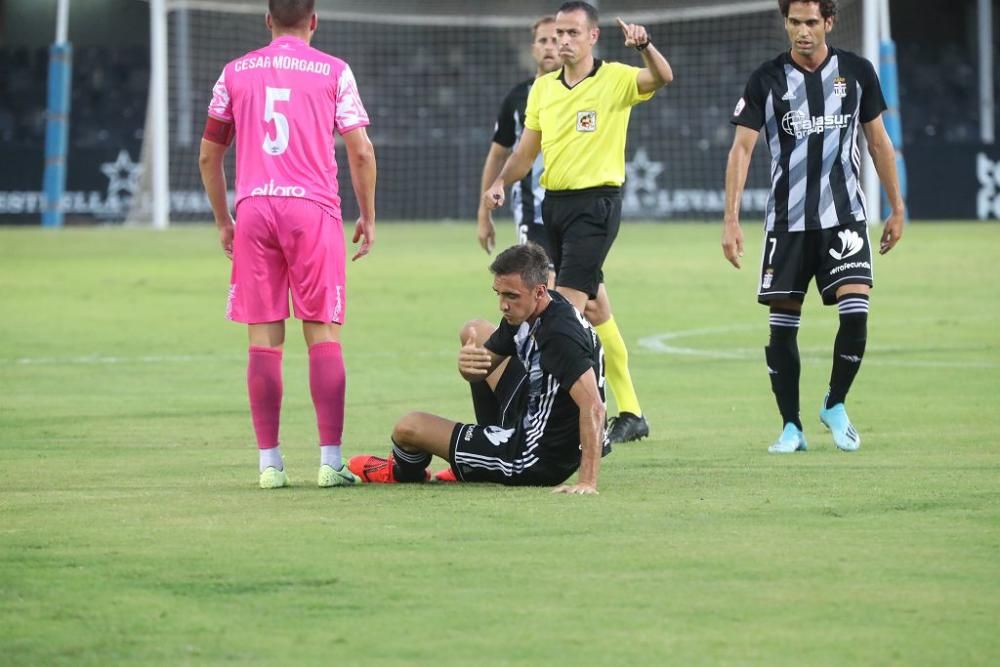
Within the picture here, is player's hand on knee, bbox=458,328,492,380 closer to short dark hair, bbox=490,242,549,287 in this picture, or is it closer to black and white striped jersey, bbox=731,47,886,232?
short dark hair, bbox=490,242,549,287

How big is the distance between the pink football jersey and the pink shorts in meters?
0.07

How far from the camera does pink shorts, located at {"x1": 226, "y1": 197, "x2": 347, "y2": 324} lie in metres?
7.00

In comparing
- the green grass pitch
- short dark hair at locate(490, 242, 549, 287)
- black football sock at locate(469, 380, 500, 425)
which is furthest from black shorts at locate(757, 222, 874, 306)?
short dark hair at locate(490, 242, 549, 287)

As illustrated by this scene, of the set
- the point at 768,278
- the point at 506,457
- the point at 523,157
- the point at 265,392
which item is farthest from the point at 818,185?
the point at 265,392

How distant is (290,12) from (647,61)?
82.0 inches

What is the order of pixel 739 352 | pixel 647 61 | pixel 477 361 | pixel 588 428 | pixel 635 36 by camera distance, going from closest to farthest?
pixel 588 428, pixel 477 361, pixel 635 36, pixel 647 61, pixel 739 352

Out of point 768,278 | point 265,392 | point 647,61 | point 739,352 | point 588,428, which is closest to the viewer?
point 588,428

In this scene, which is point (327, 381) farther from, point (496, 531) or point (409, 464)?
point (496, 531)

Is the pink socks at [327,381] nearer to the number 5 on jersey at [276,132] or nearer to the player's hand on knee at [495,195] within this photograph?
the number 5 on jersey at [276,132]

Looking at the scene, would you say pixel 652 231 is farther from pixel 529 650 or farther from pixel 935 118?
pixel 529 650

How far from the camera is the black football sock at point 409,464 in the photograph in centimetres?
711

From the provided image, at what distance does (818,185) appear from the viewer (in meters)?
8.30

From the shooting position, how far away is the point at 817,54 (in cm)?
821

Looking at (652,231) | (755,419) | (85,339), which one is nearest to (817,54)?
(755,419)
